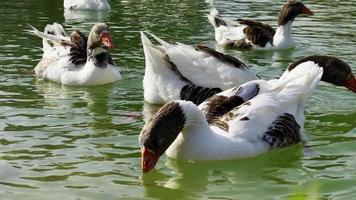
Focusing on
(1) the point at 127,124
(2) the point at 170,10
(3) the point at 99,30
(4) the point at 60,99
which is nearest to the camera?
(1) the point at 127,124

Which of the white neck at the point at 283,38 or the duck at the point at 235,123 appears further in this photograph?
the white neck at the point at 283,38

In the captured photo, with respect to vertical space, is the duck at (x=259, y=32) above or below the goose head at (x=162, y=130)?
below

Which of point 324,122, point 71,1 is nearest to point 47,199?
point 324,122

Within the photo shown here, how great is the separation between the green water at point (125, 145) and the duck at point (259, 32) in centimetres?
30

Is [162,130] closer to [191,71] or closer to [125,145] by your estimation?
[125,145]

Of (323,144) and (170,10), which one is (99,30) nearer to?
(323,144)

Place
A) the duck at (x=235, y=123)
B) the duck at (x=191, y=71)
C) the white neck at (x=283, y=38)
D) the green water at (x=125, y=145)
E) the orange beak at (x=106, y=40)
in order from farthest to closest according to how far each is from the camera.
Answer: the white neck at (x=283, y=38) → the orange beak at (x=106, y=40) → the duck at (x=191, y=71) → the duck at (x=235, y=123) → the green water at (x=125, y=145)

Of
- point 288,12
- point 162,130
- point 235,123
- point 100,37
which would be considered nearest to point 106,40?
point 100,37

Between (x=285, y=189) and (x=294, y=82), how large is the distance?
7.48ft

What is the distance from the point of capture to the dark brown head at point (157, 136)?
23.7 ft

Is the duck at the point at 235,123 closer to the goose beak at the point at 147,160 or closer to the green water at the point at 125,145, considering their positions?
the goose beak at the point at 147,160

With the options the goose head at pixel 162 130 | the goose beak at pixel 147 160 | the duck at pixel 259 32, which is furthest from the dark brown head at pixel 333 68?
the duck at pixel 259 32

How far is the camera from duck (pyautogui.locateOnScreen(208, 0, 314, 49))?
1630 centimetres

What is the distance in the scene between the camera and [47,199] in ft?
22.6
